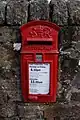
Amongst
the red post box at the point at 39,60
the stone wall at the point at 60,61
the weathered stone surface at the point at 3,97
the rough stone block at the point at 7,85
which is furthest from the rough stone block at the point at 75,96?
the weathered stone surface at the point at 3,97

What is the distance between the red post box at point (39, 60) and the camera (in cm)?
343

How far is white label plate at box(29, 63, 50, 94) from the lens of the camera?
3506 mm

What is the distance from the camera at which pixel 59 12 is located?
137 inches

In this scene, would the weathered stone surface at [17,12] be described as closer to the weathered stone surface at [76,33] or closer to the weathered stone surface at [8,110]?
the weathered stone surface at [76,33]

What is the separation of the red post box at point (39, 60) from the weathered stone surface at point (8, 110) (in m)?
0.25

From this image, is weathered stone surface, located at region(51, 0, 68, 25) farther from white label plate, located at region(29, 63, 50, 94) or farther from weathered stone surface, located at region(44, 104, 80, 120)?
weathered stone surface, located at region(44, 104, 80, 120)

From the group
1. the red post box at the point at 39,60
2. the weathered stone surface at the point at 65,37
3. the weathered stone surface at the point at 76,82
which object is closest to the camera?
the red post box at the point at 39,60

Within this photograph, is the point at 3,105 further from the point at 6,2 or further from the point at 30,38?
the point at 6,2

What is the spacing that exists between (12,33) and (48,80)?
0.72 metres

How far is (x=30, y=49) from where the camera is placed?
347 cm

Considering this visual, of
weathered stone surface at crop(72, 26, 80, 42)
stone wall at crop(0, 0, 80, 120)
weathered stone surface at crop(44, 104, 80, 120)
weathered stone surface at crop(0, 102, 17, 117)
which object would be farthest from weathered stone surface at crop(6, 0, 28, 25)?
weathered stone surface at crop(44, 104, 80, 120)

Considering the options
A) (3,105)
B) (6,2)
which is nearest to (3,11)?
(6,2)

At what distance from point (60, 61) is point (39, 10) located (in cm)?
67

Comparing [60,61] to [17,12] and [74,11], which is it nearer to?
[74,11]
